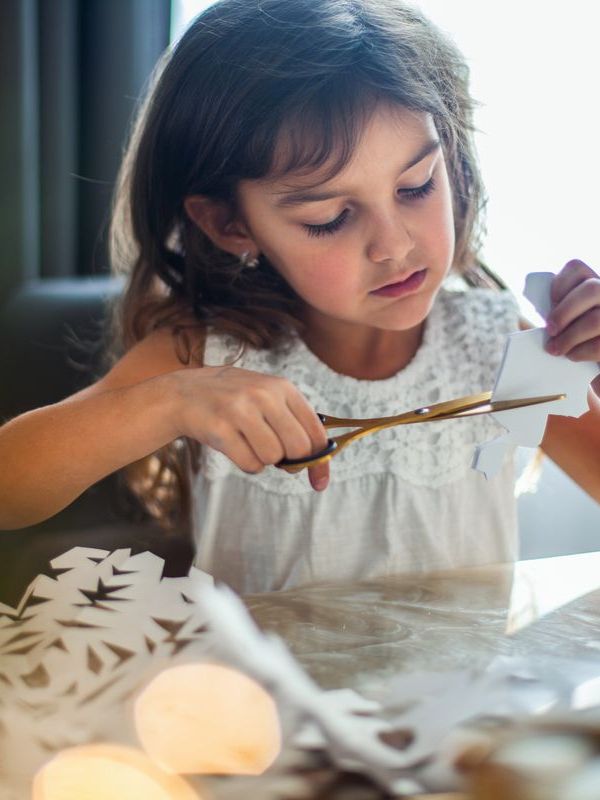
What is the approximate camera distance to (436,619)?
43cm

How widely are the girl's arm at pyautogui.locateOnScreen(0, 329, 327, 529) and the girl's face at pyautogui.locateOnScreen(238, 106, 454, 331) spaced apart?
4.9 inches

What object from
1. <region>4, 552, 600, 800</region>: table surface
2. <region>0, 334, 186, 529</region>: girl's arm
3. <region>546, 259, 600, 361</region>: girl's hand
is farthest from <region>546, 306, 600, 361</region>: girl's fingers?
<region>0, 334, 186, 529</region>: girl's arm

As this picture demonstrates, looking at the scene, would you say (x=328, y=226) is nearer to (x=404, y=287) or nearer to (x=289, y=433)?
(x=404, y=287)

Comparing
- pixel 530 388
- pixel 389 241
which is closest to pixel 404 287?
pixel 389 241

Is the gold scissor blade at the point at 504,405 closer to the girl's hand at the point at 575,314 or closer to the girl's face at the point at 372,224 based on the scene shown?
the girl's hand at the point at 575,314

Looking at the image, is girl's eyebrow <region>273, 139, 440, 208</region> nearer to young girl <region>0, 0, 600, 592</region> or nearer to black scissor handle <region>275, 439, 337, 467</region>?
young girl <region>0, 0, 600, 592</region>

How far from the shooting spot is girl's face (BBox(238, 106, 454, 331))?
58 cm

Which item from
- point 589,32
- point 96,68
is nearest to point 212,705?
point 589,32

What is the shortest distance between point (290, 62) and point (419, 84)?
91 millimetres

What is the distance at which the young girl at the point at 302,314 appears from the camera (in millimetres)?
573

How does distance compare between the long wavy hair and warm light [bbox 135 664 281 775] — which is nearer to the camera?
warm light [bbox 135 664 281 775]

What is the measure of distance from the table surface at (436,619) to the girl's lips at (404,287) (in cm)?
21

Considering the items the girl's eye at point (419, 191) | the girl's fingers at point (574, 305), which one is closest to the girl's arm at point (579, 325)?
the girl's fingers at point (574, 305)

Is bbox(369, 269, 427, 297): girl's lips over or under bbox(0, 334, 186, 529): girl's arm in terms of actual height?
over
